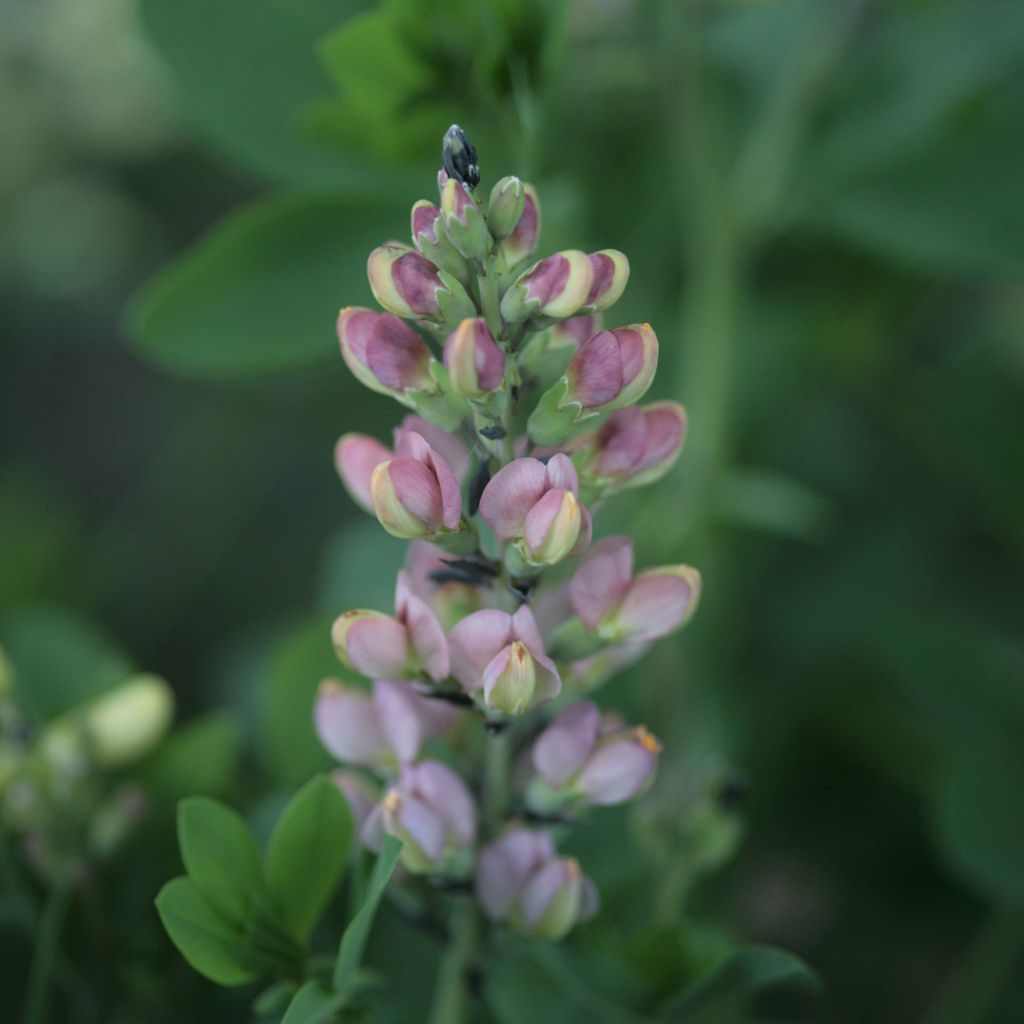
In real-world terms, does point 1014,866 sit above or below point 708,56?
below

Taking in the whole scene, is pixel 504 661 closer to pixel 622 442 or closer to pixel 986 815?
pixel 622 442

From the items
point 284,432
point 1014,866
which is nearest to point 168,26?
point 1014,866

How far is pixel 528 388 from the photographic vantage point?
0.37 m

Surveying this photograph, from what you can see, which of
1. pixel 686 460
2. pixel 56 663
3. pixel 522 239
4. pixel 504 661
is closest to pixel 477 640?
pixel 504 661

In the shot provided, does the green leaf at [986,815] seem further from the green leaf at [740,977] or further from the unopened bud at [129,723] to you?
the unopened bud at [129,723]

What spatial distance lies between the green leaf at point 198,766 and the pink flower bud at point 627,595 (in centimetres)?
20

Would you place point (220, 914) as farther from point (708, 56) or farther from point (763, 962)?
point (708, 56)

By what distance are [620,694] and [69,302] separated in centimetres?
97

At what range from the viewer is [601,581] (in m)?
0.36

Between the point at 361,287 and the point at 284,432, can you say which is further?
the point at 284,432

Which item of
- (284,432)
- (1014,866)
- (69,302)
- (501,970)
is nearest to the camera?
(501,970)

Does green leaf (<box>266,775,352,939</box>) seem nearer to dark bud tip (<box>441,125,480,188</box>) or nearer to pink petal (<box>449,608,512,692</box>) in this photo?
pink petal (<box>449,608,512,692</box>)

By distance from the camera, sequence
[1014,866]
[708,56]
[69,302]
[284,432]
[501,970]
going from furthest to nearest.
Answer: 1. [69,302]
2. [284,432]
3. [708,56]
4. [1014,866]
5. [501,970]

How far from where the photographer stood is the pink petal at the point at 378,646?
0.35 metres
